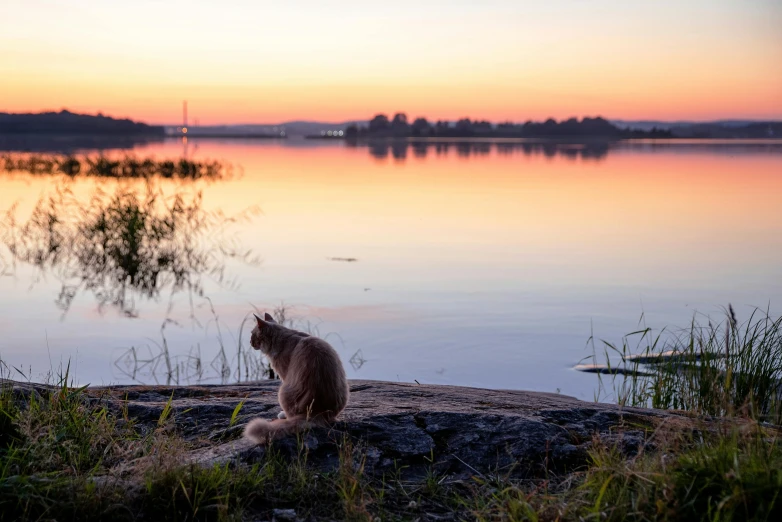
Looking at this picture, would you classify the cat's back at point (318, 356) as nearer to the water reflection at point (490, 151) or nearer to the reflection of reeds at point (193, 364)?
the reflection of reeds at point (193, 364)

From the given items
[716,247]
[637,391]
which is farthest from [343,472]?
[716,247]

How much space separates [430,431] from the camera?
471cm

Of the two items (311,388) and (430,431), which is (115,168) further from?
(430,431)

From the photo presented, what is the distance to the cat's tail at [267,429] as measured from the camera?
4.31m

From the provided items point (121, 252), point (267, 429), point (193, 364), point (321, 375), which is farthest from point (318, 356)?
point (121, 252)

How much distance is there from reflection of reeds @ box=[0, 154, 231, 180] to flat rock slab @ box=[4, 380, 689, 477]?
78.9ft

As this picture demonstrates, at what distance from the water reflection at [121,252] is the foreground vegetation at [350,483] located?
8.45m

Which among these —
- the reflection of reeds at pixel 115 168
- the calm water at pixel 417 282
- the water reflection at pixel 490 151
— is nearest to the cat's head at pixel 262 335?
the calm water at pixel 417 282

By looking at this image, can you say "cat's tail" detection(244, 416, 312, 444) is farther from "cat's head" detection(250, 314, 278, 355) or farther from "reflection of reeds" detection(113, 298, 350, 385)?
"reflection of reeds" detection(113, 298, 350, 385)

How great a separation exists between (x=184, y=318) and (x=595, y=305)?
23.3 ft

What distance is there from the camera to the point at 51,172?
3156 cm

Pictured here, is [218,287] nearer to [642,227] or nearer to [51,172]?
[642,227]

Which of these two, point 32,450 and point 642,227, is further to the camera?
point 642,227

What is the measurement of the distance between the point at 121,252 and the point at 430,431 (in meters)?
12.0
